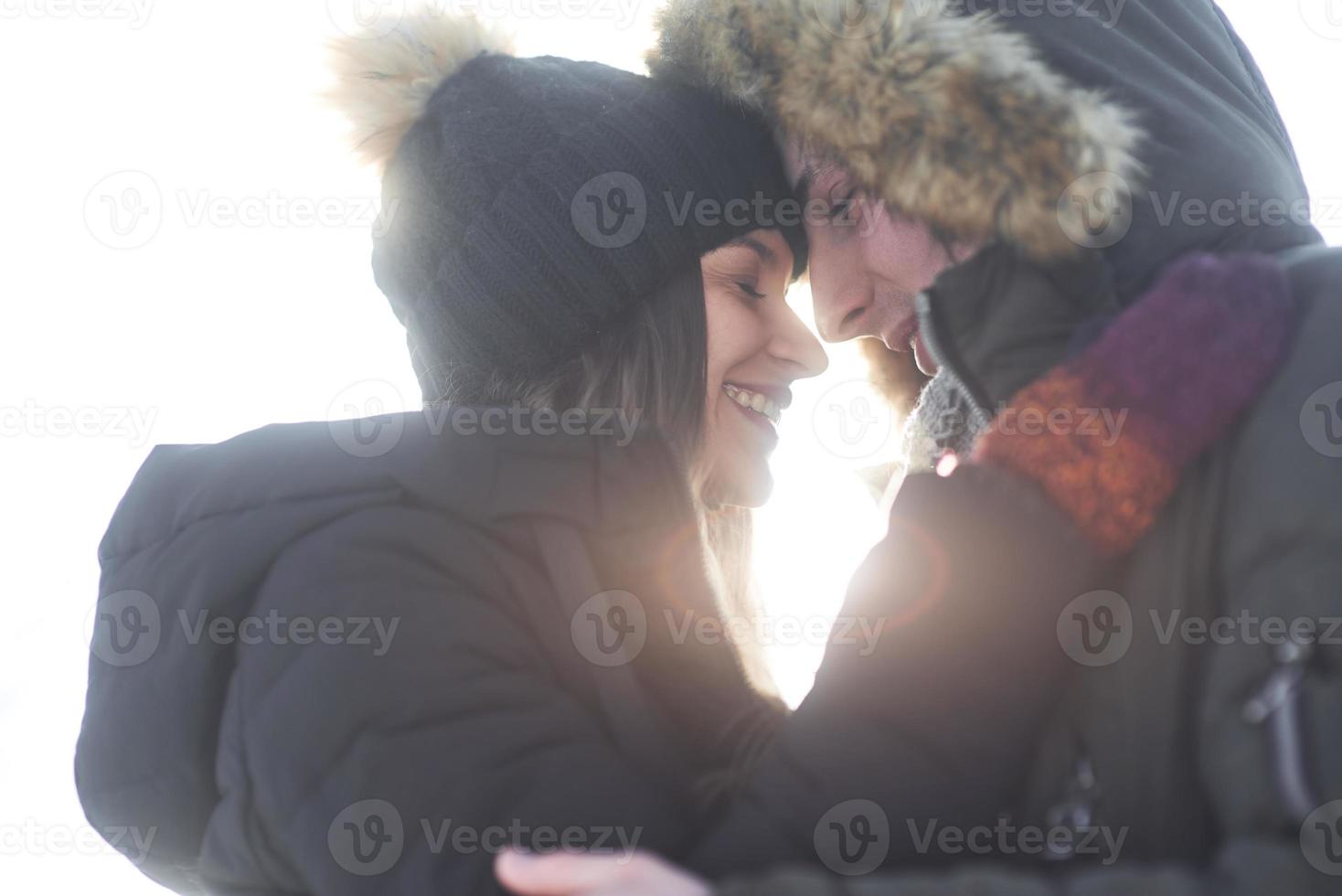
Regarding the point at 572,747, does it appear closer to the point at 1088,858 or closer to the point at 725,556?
the point at 1088,858

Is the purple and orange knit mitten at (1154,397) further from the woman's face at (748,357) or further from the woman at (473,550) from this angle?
the woman's face at (748,357)

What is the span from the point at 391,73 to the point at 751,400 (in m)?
0.78

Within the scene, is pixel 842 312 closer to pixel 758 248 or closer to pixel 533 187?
pixel 758 248

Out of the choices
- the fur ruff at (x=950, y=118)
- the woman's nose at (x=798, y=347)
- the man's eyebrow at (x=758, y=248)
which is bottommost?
the woman's nose at (x=798, y=347)

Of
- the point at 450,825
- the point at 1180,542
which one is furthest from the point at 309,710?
the point at 1180,542

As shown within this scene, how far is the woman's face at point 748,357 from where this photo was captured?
159 cm

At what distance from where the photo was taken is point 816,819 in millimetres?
883

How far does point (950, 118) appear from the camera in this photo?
3.70 feet

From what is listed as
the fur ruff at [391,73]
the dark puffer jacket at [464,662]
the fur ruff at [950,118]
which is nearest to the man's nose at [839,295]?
the fur ruff at [950,118]

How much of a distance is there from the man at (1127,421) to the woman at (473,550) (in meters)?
0.18

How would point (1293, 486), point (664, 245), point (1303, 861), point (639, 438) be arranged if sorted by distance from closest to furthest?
point (1303, 861) < point (1293, 486) < point (639, 438) < point (664, 245)

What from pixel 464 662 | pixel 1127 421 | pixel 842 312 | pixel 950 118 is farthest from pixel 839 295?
pixel 464 662

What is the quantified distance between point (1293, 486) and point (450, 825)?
30.6 inches

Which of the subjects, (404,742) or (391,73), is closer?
(404,742)
